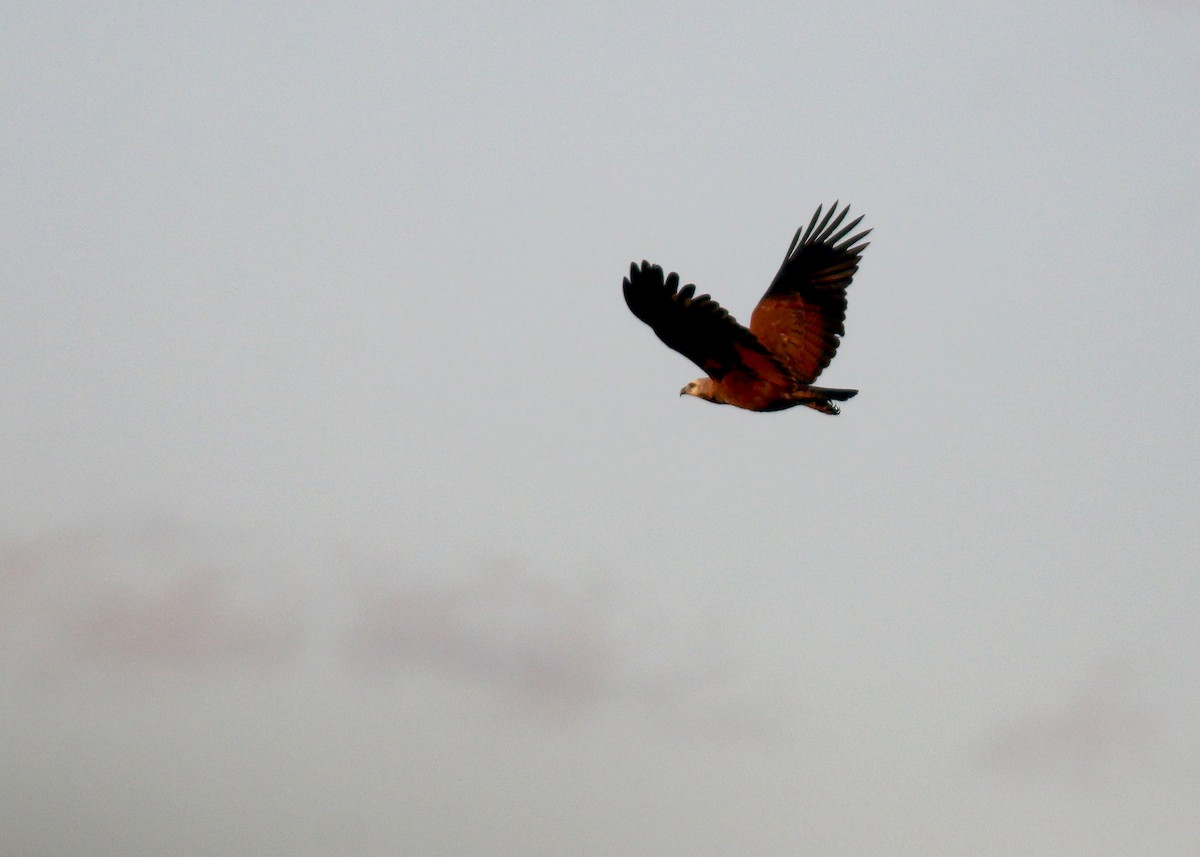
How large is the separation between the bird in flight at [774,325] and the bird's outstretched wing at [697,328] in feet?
0.04

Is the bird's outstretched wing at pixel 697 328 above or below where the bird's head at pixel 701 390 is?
below

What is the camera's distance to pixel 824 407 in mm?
22984

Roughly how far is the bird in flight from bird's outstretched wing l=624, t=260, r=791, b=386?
12 mm

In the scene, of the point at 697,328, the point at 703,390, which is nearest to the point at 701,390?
the point at 703,390

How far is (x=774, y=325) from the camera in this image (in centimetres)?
2467

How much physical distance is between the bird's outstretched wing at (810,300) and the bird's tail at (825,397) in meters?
0.92

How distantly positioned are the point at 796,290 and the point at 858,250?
1241 millimetres

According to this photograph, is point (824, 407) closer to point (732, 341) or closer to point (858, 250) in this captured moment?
point (732, 341)

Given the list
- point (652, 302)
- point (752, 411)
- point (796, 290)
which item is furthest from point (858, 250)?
point (652, 302)

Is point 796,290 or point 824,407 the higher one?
point 796,290

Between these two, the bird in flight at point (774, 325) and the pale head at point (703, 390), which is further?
the pale head at point (703, 390)

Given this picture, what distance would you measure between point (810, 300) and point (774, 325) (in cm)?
72

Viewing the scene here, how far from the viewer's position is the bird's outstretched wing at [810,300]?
80.1ft

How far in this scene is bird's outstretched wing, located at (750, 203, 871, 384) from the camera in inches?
961
